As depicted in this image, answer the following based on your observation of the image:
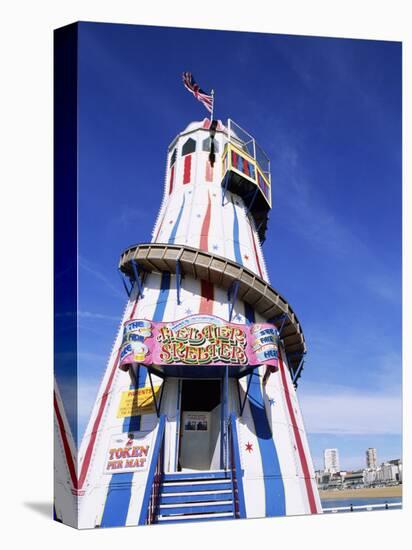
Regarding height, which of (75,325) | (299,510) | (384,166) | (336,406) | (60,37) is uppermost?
(60,37)

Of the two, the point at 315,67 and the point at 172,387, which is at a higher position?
the point at 315,67

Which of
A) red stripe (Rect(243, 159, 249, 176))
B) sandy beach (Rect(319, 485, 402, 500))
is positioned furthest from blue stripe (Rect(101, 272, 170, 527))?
red stripe (Rect(243, 159, 249, 176))

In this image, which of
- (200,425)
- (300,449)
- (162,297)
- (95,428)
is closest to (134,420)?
(95,428)

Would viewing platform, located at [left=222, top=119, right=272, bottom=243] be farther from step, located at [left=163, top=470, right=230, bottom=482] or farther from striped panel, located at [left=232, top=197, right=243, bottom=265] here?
step, located at [left=163, top=470, right=230, bottom=482]

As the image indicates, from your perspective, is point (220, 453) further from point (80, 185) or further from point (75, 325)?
point (80, 185)

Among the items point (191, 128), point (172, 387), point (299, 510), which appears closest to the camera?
point (299, 510)

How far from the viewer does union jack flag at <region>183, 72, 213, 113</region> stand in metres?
19.4

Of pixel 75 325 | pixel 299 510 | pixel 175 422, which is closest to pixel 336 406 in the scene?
pixel 299 510

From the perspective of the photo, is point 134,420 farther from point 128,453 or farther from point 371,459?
point 371,459

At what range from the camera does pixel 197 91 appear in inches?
794

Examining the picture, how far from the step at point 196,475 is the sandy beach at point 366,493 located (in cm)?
286

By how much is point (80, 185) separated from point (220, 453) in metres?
7.53

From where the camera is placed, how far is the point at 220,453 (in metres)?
19.3

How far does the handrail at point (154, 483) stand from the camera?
1680 cm
